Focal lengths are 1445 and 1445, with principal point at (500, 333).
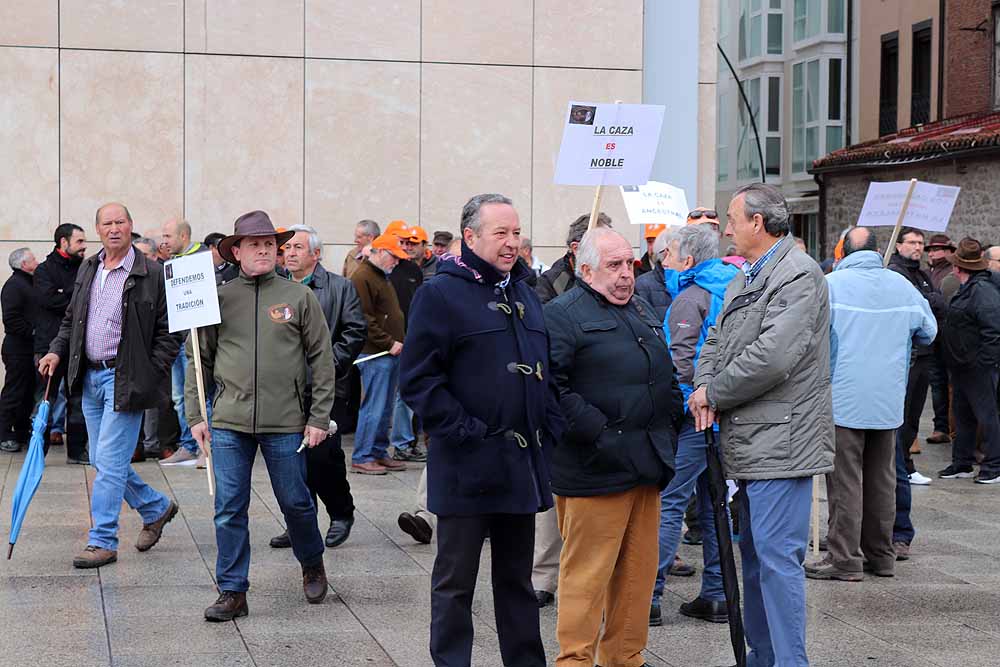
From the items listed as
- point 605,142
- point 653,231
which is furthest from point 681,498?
point 653,231

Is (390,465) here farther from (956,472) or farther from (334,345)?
(956,472)

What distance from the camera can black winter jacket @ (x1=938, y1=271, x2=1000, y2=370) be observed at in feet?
41.2

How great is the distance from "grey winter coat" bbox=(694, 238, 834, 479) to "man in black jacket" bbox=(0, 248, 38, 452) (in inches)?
362

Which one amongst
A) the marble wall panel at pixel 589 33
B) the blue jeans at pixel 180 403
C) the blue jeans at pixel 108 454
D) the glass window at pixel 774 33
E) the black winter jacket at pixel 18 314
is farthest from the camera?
the glass window at pixel 774 33

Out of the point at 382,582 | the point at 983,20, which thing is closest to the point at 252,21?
the point at 382,582

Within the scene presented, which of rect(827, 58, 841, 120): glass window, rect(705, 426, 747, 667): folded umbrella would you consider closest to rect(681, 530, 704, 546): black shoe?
rect(705, 426, 747, 667): folded umbrella

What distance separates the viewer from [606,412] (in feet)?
A: 19.5

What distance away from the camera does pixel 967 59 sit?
107 feet

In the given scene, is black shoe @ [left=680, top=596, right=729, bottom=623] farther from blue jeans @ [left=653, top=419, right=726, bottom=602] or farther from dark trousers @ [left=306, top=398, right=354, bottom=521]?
→ dark trousers @ [left=306, top=398, right=354, bottom=521]

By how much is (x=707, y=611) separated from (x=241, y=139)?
9.44 m

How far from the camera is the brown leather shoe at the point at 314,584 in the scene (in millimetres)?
7461

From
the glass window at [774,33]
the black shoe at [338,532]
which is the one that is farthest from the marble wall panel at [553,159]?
the glass window at [774,33]

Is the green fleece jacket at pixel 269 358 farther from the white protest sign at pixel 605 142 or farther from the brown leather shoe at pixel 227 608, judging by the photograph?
the white protest sign at pixel 605 142

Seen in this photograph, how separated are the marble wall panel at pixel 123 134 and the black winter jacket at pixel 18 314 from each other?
1.58 metres
